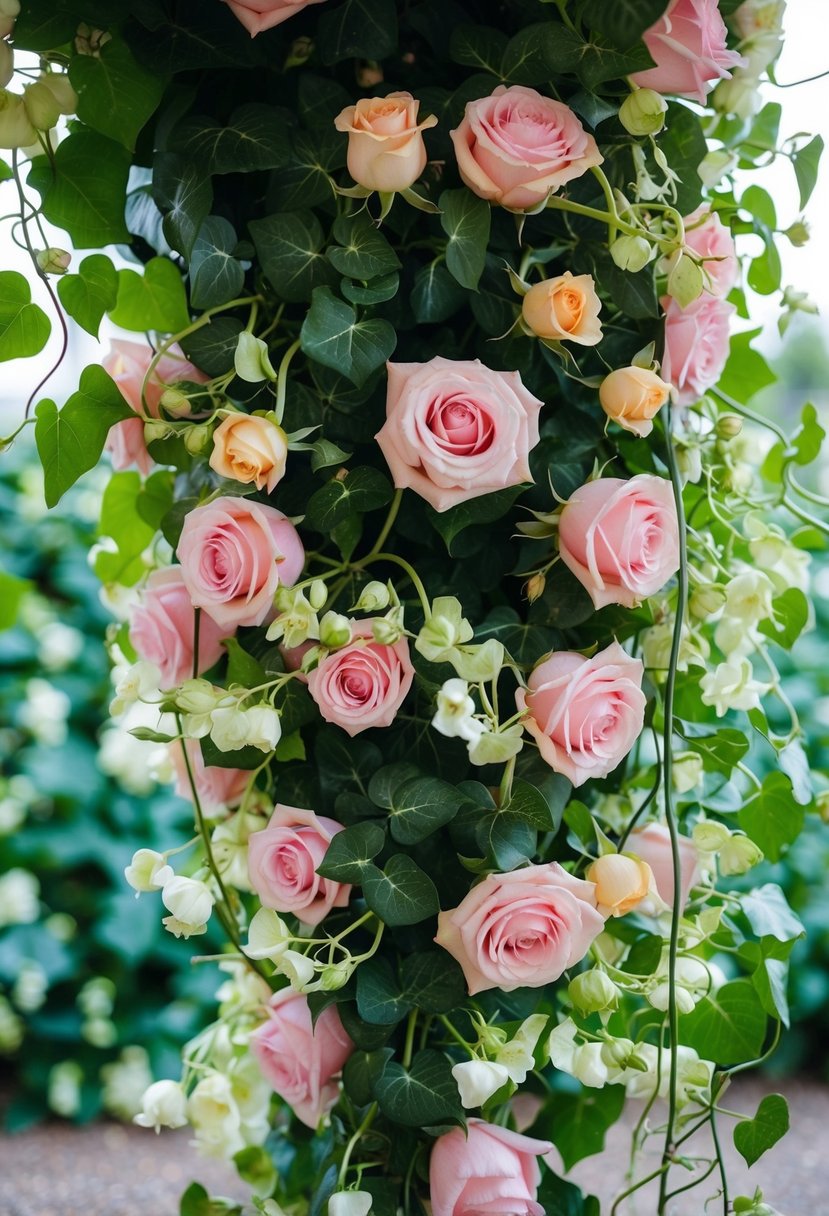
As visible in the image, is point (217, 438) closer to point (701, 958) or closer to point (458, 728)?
point (458, 728)

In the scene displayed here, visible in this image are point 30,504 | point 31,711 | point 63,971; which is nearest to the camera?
point 63,971

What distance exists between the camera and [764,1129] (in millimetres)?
704

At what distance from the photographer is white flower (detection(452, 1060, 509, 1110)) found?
24.2 inches

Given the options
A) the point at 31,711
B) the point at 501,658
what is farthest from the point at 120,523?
the point at 31,711

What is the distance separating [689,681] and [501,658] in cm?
24

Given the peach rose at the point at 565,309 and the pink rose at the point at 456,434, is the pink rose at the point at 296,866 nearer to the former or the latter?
the pink rose at the point at 456,434

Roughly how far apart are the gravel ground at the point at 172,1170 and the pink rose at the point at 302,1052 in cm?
38

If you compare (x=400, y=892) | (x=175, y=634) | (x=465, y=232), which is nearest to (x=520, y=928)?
(x=400, y=892)

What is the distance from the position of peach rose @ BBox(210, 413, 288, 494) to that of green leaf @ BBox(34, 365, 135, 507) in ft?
Result: 0.35

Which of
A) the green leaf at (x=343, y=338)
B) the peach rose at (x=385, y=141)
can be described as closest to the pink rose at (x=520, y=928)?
the green leaf at (x=343, y=338)

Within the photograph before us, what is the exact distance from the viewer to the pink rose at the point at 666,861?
0.73 metres

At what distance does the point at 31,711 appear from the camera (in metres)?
1.59

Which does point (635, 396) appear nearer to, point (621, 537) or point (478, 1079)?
point (621, 537)

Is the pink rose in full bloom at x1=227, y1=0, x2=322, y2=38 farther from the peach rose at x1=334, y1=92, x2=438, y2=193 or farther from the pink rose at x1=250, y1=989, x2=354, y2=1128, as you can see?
the pink rose at x1=250, y1=989, x2=354, y2=1128
